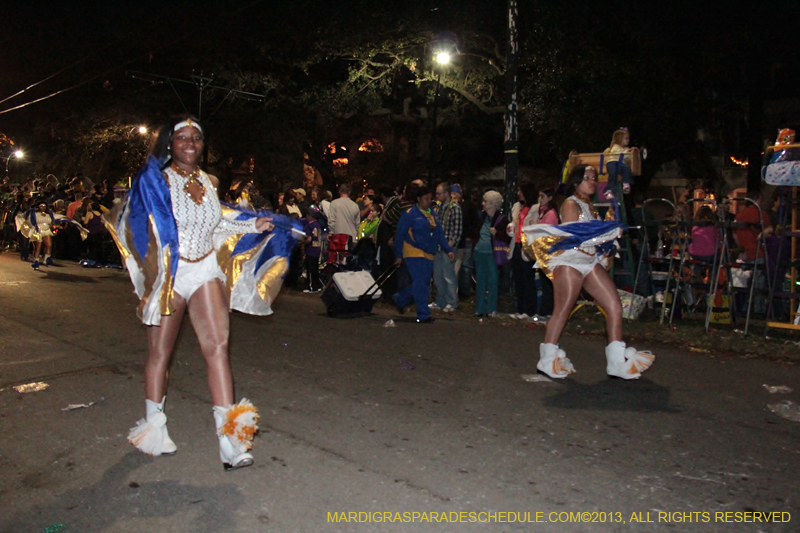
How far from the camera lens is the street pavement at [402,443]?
3.74 metres

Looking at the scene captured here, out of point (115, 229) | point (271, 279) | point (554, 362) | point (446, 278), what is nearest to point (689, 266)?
point (446, 278)

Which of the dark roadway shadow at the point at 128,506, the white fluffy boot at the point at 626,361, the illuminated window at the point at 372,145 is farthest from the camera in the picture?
the illuminated window at the point at 372,145

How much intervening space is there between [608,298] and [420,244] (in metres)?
3.93

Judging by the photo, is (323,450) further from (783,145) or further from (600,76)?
(600,76)

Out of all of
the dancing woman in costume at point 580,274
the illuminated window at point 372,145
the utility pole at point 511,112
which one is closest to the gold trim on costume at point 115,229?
the dancing woman in costume at point 580,274

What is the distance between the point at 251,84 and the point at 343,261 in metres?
15.5

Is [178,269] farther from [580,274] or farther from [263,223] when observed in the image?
[580,274]

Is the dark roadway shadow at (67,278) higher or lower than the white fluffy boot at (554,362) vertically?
lower

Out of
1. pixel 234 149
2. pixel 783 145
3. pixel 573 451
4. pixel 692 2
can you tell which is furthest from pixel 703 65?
pixel 234 149

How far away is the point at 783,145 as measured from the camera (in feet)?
27.6

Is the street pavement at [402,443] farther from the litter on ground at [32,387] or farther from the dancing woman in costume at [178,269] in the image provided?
the dancing woman in costume at [178,269]

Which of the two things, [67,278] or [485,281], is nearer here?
[485,281]

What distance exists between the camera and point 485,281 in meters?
10.7

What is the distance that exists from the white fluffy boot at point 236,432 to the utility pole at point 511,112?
343 inches
